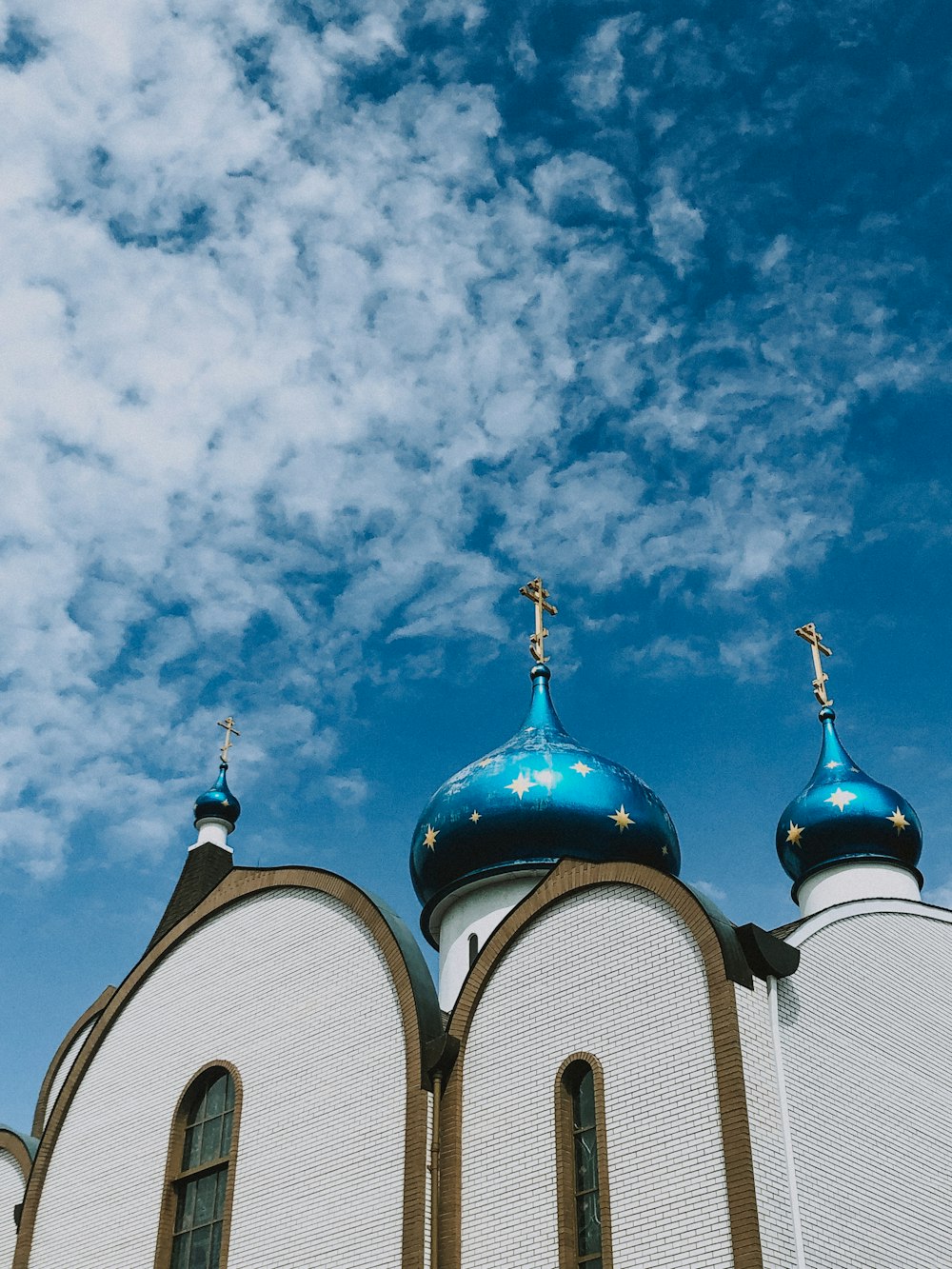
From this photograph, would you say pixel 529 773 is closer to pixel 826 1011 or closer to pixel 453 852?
pixel 453 852

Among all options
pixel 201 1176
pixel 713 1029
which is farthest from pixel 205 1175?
pixel 713 1029

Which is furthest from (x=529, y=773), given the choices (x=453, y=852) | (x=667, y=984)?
(x=667, y=984)

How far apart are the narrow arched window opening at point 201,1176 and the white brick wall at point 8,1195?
2447 mm


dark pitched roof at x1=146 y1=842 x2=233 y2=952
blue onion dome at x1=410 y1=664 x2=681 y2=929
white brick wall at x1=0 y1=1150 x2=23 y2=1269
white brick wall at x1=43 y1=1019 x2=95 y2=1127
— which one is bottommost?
white brick wall at x1=0 y1=1150 x2=23 y2=1269

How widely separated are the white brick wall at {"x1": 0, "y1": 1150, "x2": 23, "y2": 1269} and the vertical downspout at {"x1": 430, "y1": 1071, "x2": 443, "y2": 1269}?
4898mm

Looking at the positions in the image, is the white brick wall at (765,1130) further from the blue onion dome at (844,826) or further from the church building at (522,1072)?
the blue onion dome at (844,826)

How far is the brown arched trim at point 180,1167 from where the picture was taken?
957 cm

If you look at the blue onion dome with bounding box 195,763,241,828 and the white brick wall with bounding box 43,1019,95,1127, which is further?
the blue onion dome with bounding box 195,763,241,828

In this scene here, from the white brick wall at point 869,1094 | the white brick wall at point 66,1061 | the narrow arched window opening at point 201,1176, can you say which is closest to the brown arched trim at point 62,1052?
the white brick wall at point 66,1061

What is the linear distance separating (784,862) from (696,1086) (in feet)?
17.8

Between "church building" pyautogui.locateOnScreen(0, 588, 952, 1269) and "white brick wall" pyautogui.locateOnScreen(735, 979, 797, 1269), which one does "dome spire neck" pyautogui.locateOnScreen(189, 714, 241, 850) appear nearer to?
"church building" pyautogui.locateOnScreen(0, 588, 952, 1269)

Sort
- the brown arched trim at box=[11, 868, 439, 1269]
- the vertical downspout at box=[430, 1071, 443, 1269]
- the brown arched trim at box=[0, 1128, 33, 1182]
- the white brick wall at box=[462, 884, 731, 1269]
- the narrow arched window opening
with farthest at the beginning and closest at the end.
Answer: the brown arched trim at box=[0, 1128, 33, 1182] < the narrow arched window opening < the brown arched trim at box=[11, 868, 439, 1269] < the vertical downspout at box=[430, 1071, 443, 1269] < the white brick wall at box=[462, 884, 731, 1269]

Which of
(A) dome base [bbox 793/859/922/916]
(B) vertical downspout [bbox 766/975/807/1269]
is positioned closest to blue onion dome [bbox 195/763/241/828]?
(A) dome base [bbox 793/859/922/916]

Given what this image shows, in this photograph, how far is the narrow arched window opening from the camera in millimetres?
9680
